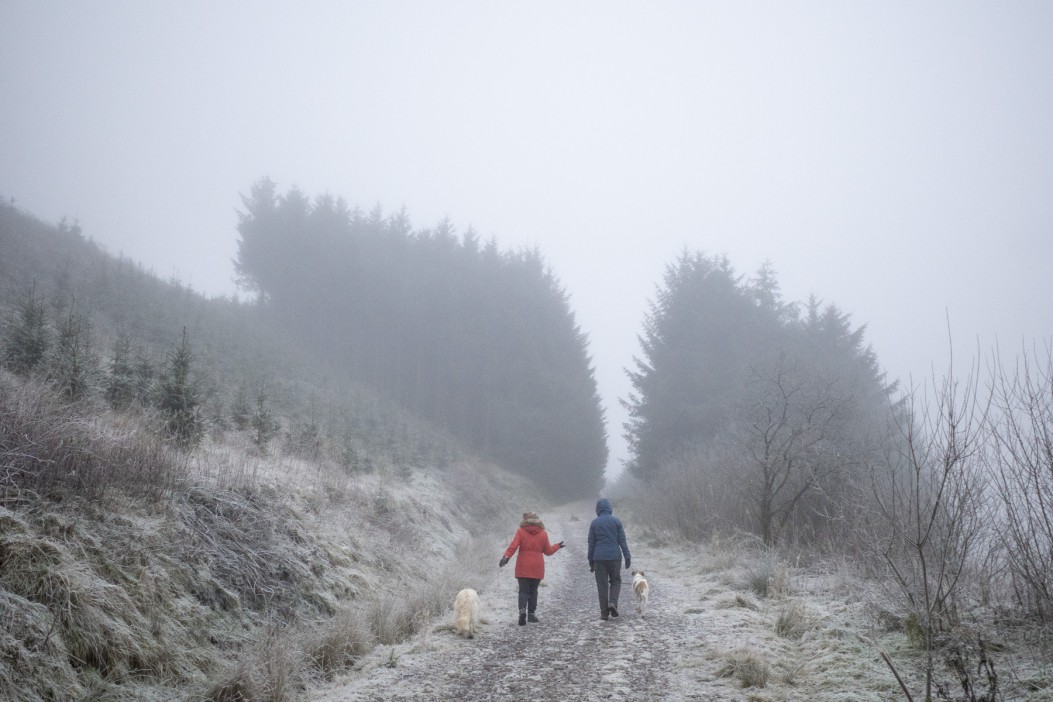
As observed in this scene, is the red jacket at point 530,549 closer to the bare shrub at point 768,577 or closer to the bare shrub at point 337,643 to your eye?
the bare shrub at point 337,643

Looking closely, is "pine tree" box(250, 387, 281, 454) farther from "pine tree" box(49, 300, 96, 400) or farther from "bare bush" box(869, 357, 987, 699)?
"bare bush" box(869, 357, 987, 699)

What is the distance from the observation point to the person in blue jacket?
8136mm

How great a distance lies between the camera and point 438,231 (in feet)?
139

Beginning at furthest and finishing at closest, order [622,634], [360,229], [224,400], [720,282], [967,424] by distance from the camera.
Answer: [360,229], [720,282], [224,400], [622,634], [967,424]

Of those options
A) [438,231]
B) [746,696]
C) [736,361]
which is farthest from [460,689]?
[438,231]

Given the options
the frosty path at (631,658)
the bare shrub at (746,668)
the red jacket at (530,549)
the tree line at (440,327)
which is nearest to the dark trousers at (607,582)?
the frosty path at (631,658)

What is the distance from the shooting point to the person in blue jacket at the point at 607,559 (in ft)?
26.7

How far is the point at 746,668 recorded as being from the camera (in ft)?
16.4

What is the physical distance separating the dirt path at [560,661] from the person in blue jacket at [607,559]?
32 cm

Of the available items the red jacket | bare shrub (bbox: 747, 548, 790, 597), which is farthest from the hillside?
bare shrub (bbox: 747, 548, 790, 597)

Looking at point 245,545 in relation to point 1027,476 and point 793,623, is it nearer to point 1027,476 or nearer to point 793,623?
point 793,623

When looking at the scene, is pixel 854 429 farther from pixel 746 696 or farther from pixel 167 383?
pixel 167 383

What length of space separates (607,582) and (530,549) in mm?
1428

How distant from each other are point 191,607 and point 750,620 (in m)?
7.15
